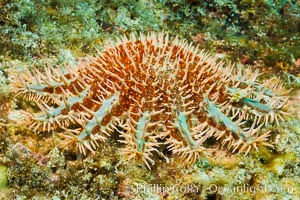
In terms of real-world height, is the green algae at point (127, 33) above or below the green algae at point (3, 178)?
above

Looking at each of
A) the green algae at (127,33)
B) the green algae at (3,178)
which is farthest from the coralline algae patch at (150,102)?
the green algae at (3,178)

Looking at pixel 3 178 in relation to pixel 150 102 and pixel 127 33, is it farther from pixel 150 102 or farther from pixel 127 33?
pixel 127 33

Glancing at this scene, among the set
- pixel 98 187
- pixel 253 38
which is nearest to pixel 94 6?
pixel 253 38

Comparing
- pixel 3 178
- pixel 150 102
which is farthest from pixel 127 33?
pixel 3 178

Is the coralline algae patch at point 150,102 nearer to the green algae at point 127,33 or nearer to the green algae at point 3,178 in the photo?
the green algae at point 127,33

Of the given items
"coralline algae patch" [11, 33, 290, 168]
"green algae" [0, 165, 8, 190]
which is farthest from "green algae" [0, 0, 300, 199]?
"coralline algae patch" [11, 33, 290, 168]

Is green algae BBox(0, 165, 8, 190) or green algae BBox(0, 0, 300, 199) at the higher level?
green algae BBox(0, 0, 300, 199)

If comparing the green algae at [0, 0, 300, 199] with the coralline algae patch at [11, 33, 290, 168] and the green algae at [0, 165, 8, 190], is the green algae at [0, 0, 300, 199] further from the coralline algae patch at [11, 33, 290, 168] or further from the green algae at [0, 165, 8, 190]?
the coralline algae patch at [11, 33, 290, 168]

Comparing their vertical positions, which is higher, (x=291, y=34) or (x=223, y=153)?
(x=291, y=34)

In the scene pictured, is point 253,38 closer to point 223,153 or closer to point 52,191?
point 223,153
